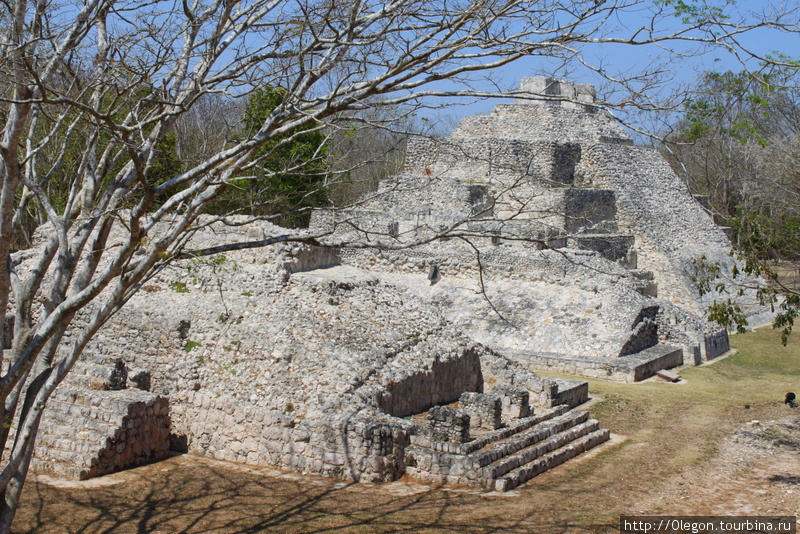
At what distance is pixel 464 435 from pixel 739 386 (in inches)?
278

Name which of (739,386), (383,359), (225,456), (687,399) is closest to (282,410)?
(225,456)

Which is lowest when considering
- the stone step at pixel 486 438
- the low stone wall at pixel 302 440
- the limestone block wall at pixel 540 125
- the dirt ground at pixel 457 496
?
the dirt ground at pixel 457 496

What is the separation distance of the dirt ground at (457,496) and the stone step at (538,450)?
9.1 inches

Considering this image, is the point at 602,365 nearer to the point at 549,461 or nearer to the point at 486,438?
the point at 549,461

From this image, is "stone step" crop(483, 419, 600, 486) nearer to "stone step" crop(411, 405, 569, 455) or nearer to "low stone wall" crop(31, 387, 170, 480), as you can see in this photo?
"stone step" crop(411, 405, 569, 455)

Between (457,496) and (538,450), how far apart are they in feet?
5.04

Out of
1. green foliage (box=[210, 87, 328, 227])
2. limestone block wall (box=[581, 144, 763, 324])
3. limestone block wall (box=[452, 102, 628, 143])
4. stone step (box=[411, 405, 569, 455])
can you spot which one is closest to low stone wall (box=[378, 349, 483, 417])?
stone step (box=[411, 405, 569, 455])

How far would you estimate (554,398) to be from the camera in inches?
390

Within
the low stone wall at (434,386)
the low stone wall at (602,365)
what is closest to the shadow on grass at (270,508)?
the low stone wall at (434,386)

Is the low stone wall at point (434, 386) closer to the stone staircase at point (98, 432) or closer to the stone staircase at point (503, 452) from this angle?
the stone staircase at point (503, 452)

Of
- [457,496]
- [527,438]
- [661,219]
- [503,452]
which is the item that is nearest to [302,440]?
[457,496]

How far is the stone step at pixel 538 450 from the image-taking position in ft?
23.9

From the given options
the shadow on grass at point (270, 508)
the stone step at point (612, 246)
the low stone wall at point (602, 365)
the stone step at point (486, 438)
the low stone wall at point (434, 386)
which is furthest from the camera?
the stone step at point (612, 246)

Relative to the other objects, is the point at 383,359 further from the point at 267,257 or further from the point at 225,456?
the point at 267,257
